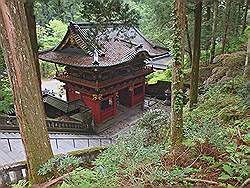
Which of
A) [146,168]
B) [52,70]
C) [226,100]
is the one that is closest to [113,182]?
[146,168]

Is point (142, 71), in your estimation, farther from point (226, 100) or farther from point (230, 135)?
point (230, 135)

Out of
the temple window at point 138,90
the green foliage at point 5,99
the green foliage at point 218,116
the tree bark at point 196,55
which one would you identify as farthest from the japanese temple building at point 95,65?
the green foliage at point 218,116

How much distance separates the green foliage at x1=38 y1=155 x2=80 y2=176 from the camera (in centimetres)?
450

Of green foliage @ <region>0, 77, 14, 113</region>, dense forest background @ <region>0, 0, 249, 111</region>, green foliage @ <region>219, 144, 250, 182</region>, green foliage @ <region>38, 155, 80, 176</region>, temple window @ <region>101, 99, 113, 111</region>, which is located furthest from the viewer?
temple window @ <region>101, 99, 113, 111</region>

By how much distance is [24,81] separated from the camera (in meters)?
4.43

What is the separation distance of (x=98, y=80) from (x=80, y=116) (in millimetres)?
2592

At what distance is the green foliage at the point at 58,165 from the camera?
14.8 feet

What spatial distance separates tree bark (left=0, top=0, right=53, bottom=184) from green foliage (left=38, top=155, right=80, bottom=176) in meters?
0.18

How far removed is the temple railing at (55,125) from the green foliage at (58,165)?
734 cm

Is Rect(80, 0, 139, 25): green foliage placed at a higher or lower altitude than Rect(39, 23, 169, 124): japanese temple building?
higher

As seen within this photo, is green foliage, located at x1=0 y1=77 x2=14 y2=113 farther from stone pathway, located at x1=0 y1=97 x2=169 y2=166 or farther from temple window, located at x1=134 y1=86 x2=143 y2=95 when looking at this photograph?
temple window, located at x1=134 y1=86 x2=143 y2=95

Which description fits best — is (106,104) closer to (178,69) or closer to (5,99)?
(5,99)

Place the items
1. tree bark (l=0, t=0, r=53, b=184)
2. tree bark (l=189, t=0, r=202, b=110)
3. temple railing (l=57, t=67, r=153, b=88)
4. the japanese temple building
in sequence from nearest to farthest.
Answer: tree bark (l=0, t=0, r=53, b=184) → tree bark (l=189, t=0, r=202, b=110) → the japanese temple building → temple railing (l=57, t=67, r=153, b=88)

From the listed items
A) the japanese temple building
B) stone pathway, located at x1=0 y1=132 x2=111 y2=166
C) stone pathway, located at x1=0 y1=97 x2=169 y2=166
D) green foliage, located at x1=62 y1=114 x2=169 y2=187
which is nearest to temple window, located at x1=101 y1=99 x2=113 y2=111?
the japanese temple building
